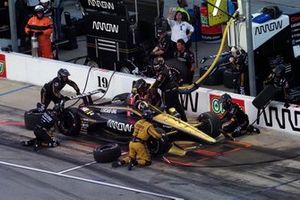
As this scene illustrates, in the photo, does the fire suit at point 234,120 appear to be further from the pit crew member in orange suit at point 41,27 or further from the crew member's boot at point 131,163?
the pit crew member in orange suit at point 41,27

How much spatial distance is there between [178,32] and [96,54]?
2.54 m

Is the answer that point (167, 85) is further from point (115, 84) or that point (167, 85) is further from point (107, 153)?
point (115, 84)

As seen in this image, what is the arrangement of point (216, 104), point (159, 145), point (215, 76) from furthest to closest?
point (215, 76)
point (216, 104)
point (159, 145)

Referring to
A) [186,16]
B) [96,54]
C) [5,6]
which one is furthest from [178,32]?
Result: [5,6]

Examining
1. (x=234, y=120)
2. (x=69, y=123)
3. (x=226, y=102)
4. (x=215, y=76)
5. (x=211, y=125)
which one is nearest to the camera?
(x=211, y=125)

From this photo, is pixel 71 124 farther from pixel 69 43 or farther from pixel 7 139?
pixel 69 43

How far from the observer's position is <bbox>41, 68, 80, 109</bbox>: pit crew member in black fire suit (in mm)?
19906

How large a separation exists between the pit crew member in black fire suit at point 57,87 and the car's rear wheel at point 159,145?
3.00 metres

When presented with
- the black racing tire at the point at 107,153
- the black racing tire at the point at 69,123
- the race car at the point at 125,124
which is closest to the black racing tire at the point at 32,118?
the race car at the point at 125,124

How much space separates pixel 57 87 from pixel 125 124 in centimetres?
221

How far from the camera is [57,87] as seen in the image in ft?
65.7

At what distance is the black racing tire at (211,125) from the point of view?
18.6 m

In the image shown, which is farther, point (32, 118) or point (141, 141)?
point (32, 118)

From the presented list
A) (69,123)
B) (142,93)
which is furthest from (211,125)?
(69,123)
